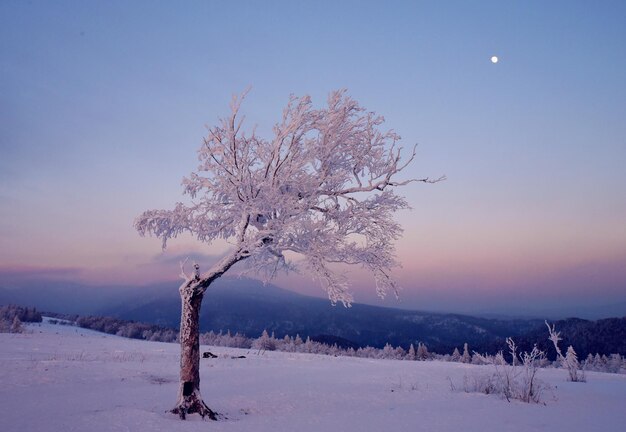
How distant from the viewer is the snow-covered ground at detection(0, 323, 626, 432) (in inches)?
346

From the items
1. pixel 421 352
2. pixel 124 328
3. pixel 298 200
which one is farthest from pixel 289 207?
pixel 124 328

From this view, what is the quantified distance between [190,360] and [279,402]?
274 cm

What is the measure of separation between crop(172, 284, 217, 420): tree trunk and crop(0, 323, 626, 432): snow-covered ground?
0.36 m

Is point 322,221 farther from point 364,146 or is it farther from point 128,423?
point 128,423

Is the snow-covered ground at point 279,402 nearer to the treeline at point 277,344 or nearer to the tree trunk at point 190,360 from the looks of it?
the tree trunk at point 190,360

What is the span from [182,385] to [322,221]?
4974 mm

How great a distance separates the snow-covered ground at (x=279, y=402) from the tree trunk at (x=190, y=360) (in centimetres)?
36

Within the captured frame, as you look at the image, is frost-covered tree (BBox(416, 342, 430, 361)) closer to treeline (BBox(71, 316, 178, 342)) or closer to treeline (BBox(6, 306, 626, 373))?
treeline (BBox(6, 306, 626, 373))

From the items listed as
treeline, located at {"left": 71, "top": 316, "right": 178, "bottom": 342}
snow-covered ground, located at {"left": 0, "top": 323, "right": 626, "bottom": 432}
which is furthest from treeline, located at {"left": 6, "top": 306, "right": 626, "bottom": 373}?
snow-covered ground, located at {"left": 0, "top": 323, "right": 626, "bottom": 432}

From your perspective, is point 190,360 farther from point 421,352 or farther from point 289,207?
point 421,352

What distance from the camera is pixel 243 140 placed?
1159 centimetres

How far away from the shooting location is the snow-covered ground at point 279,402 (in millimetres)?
8789

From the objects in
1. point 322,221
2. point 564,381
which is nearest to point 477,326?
point 564,381

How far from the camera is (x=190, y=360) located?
33.9 feet
